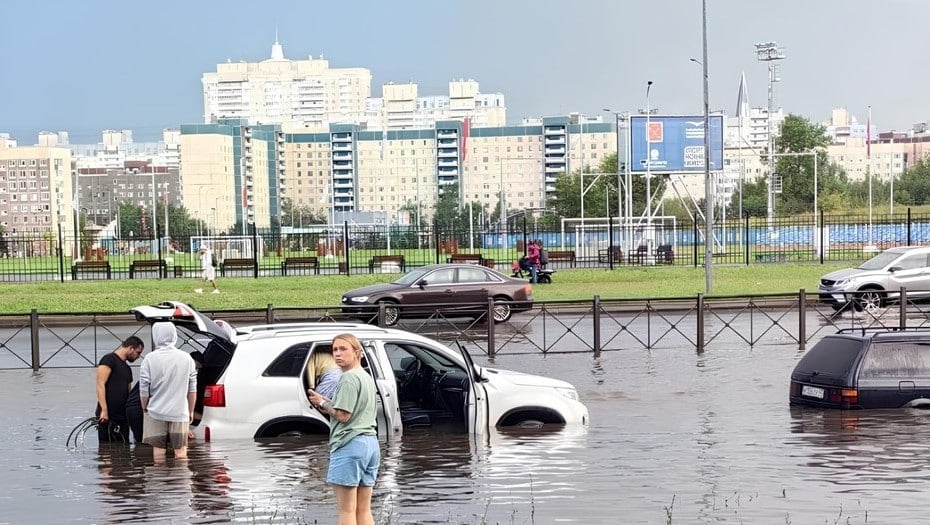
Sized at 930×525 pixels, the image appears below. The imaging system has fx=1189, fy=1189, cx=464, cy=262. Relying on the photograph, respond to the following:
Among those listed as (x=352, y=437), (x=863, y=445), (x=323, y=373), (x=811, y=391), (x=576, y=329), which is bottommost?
(x=576, y=329)

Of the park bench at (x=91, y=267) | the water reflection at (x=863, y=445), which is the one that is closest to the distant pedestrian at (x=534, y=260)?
the park bench at (x=91, y=267)

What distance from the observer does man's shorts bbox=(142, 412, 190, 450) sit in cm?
1075

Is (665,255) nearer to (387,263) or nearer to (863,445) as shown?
(387,263)

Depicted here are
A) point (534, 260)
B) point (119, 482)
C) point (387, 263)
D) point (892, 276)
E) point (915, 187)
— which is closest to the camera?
point (119, 482)

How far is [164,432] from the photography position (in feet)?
35.4

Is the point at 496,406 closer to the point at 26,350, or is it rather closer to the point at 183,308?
the point at 183,308

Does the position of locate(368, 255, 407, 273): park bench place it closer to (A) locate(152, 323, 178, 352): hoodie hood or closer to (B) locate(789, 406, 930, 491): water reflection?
(B) locate(789, 406, 930, 491): water reflection

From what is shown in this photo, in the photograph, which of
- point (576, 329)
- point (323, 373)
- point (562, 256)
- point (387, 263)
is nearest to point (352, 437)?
point (323, 373)

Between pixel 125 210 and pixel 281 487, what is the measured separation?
15600cm

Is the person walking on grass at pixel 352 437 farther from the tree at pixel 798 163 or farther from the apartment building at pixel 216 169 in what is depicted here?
the apartment building at pixel 216 169

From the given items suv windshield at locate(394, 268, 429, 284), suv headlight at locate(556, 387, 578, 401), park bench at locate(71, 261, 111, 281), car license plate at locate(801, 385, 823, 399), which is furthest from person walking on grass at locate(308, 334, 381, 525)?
park bench at locate(71, 261, 111, 281)

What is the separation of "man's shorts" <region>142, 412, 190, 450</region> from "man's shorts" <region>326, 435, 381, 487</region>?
11.6 feet

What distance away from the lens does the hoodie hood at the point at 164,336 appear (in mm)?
10516

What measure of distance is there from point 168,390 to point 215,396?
673 mm
